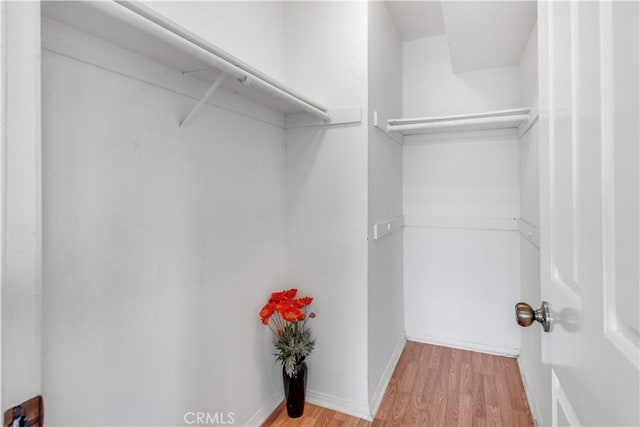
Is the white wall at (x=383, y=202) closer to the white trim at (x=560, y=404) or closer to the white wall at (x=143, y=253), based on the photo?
the white wall at (x=143, y=253)

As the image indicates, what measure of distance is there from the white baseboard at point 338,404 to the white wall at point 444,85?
2.16 meters

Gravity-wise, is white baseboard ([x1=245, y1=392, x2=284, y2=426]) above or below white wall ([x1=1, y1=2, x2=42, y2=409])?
below

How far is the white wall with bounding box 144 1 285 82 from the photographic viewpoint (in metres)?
1.24

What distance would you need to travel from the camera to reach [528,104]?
76.5 inches

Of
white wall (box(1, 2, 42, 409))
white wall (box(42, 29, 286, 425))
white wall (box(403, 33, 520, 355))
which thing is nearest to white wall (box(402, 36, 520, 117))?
white wall (box(403, 33, 520, 355))

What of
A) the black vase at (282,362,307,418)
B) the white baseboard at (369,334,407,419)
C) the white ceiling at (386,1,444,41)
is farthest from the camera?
the white ceiling at (386,1,444,41)

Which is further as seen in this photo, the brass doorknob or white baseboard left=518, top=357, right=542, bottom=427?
white baseboard left=518, top=357, right=542, bottom=427

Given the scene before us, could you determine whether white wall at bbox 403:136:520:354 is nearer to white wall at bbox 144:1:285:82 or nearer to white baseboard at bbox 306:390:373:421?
white baseboard at bbox 306:390:373:421

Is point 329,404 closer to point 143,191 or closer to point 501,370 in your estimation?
point 501,370

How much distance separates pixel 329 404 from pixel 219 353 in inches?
33.4

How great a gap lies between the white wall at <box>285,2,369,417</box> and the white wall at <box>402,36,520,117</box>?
1038 mm

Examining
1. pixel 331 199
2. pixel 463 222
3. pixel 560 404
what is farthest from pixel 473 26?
pixel 560 404

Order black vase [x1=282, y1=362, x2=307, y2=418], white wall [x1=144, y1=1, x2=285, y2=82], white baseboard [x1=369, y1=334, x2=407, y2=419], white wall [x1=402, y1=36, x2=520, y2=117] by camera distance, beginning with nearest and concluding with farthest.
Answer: white wall [x1=144, y1=1, x2=285, y2=82] < black vase [x1=282, y1=362, x2=307, y2=418] < white baseboard [x1=369, y1=334, x2=407, y2=419] < white wall [x1=402, y1=36, x2=520, y2=117]

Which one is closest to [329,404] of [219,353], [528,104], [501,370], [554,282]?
[219,353]
